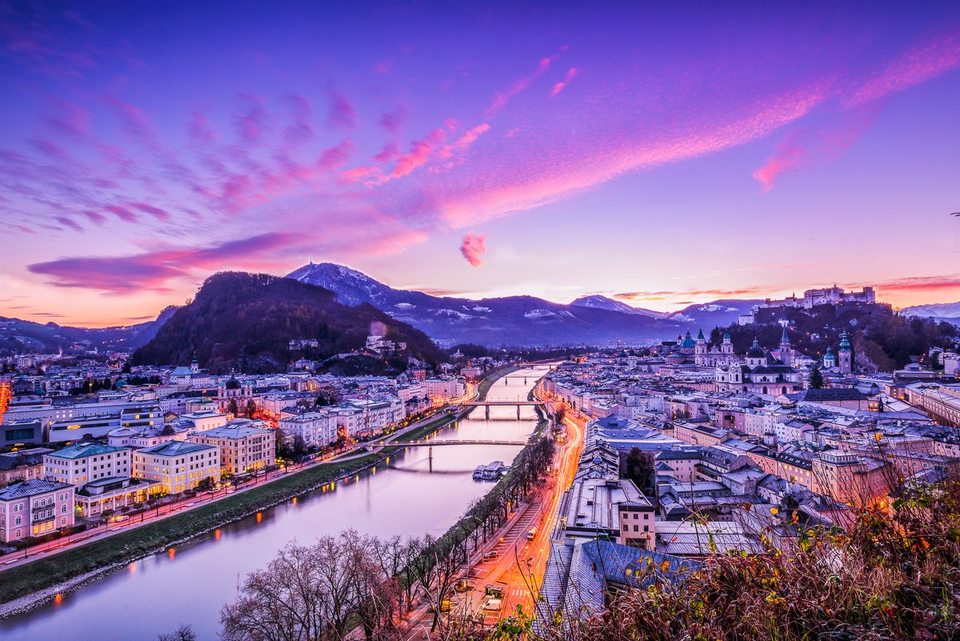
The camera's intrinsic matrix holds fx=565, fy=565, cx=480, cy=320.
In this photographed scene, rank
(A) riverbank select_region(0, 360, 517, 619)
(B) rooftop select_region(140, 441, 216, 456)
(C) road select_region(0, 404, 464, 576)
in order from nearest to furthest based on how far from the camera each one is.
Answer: (A) riverbank select_region(0, 360, 517, 619) < (C) road select_region(0, 404, 464, 576) < (B) rooftop select_region(140, 441, 216, 456)

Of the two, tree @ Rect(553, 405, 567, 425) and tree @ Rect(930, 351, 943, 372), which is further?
tree @ Rect(930, 351, 943, 372)

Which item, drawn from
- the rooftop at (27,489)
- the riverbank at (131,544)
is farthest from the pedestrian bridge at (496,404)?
the rooftop at (27,489)

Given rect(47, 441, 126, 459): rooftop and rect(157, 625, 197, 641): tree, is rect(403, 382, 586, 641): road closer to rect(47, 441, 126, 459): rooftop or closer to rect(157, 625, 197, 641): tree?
rect(157, 625, 197, 641): tree

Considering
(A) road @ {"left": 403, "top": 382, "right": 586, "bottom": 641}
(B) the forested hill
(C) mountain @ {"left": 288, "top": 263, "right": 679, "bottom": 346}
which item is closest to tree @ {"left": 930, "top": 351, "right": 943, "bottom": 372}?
(B) the forested hill

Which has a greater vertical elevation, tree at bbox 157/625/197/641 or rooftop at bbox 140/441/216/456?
rooftop at bbox 140/441/216/456

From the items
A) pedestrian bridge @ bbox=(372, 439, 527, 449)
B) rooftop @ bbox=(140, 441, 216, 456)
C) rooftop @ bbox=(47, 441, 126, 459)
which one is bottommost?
pedestrian bridge @ bbox=(372, 439, 527, 449)

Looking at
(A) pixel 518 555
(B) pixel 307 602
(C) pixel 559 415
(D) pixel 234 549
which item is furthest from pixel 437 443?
(B) pixel 307 602
